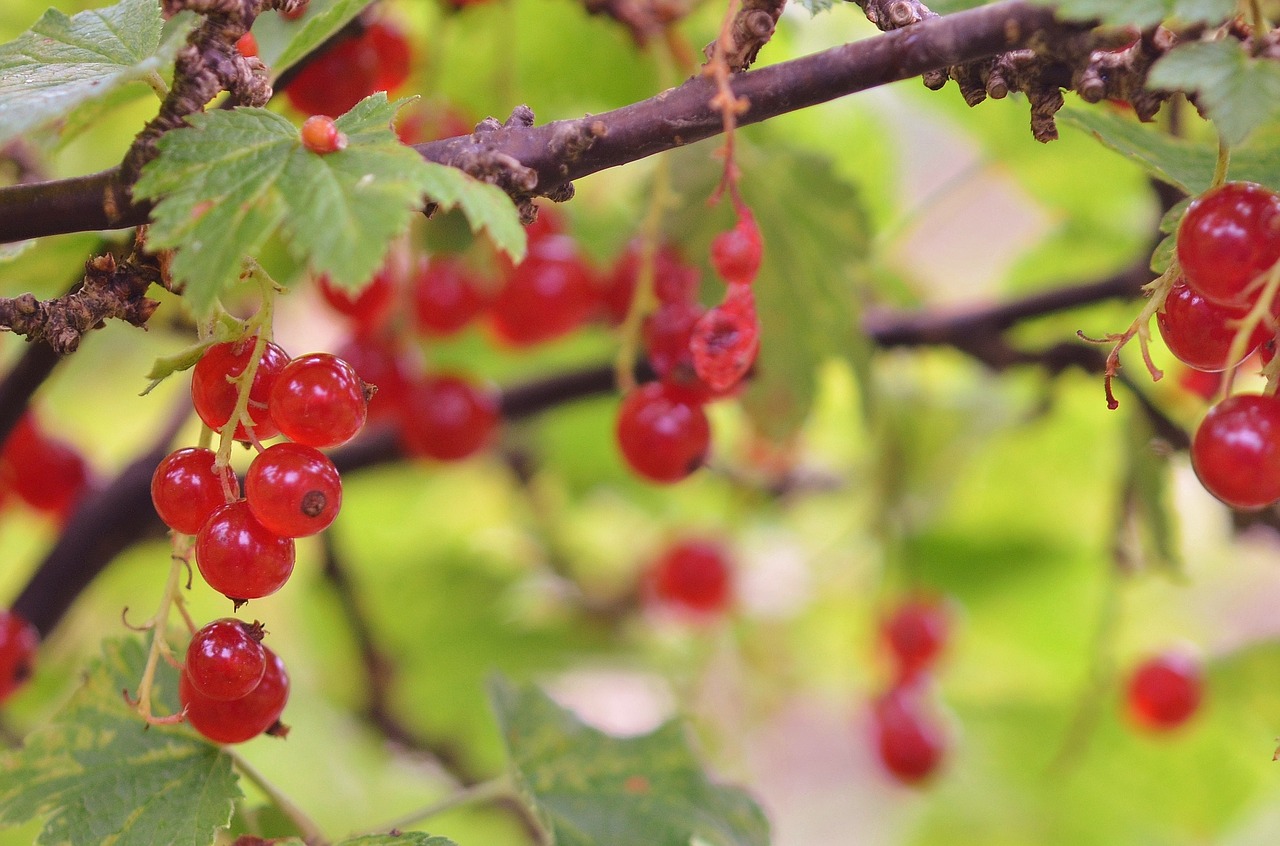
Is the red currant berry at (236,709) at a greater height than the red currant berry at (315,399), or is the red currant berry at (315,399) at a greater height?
the red currant berry at (315,399)

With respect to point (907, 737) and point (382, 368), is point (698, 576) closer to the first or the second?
point (907, 737)

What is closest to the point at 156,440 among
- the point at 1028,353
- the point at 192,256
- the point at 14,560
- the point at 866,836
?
the point at 192,256

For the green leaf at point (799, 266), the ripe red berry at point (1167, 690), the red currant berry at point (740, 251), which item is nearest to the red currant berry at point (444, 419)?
the green leaf at point (799, 266)

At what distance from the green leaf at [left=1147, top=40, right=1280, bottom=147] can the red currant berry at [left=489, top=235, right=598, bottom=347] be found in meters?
0.59

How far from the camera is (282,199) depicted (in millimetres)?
375

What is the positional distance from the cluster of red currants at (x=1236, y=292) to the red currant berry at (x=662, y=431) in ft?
0.94

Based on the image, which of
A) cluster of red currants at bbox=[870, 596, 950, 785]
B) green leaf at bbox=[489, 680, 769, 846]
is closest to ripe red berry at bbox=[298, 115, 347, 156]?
green leaf at bbox=[489, 680, 769, 846]

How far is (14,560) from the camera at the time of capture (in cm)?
149

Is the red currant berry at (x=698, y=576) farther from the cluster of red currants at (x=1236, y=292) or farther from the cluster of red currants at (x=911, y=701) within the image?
the cluster of red currants at (x=1236, y=292)

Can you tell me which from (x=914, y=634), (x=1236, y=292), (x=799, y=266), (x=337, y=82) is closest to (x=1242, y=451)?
(x=1236, y=292)

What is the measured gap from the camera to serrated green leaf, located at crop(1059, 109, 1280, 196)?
45cm

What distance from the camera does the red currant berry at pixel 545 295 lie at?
89 cm

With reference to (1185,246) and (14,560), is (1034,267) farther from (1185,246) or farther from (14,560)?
(14,560)

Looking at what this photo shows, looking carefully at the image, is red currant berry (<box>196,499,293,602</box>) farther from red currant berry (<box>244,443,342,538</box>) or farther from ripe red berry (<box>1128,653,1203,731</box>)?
ripe red berry (<box>1128,653,1203,731</box>)
